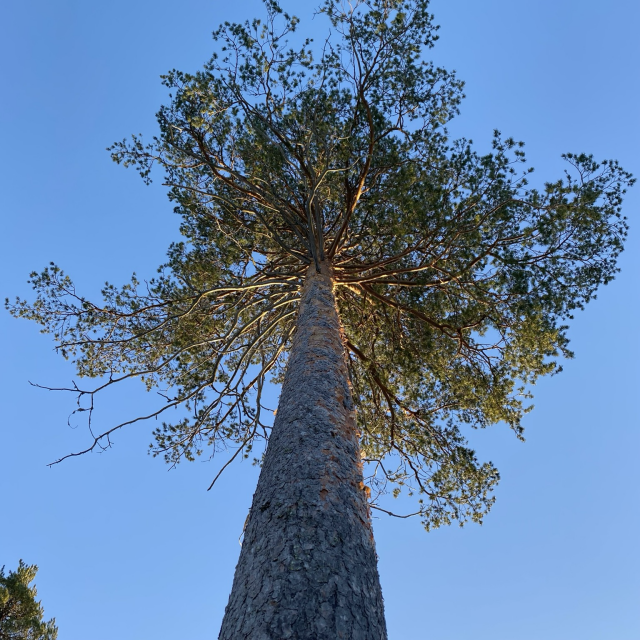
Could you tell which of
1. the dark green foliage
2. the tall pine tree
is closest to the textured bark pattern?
the tall pine tree

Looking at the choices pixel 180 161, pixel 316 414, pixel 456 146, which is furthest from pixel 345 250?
pixel 316 414

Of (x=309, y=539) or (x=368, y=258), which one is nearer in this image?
(x=309, y=539)

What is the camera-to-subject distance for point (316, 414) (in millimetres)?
3852

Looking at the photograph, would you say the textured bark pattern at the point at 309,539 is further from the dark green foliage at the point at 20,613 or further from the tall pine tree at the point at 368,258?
A: the dark green foliage at the point at 20,613

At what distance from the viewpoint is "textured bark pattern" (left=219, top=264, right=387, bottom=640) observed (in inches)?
82.9

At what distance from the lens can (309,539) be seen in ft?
8.35

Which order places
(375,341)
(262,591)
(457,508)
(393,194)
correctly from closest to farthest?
1. (262,591)
2. (393,194)
3. (457,508)
4. (375,341)

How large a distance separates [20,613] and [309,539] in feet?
35.0

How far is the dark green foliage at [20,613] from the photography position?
974 centimetres

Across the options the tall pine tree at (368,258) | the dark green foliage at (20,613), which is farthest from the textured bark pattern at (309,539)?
the dark green foliage at (20,613)

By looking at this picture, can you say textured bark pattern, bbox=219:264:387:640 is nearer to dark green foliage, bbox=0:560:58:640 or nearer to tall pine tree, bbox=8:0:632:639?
tall pine tree, bbox=8:0:632:639

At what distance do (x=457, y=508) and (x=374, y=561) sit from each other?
644 cm

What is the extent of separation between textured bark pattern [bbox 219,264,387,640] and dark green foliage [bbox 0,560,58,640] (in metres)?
9.42

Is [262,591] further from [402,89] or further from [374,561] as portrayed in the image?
[402,89]
